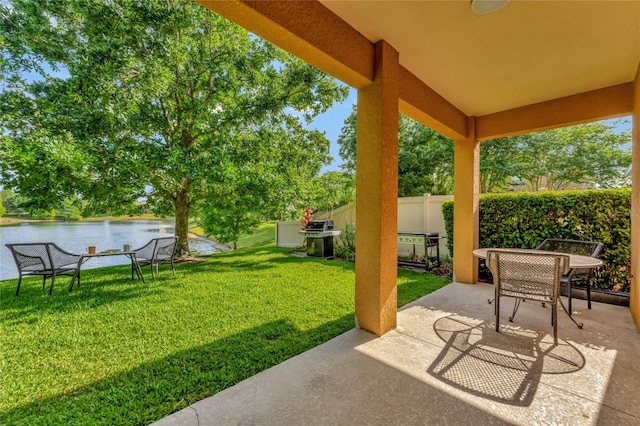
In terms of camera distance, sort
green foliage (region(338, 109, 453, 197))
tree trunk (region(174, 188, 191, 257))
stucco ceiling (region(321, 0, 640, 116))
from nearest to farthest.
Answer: stucco ceiling (region(321, 0, 640, 116)) < tree trunk (region(174, 188, 191, 257)) < green foliage (region(338, 109, 453, 197))

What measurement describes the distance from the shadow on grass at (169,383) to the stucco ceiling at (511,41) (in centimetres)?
309

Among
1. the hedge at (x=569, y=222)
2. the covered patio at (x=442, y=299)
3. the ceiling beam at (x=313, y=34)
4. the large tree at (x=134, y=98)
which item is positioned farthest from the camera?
the large tree at (x=134, y=98)

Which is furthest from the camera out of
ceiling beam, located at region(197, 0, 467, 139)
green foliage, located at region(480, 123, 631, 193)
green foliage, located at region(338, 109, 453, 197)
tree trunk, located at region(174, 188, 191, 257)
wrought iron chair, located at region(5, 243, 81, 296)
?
green foliage, located at region(338, 109, 453, 197)

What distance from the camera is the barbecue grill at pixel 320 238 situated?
7.44m

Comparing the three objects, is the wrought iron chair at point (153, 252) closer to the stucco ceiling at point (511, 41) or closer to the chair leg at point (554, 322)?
the stucco ceiling at point (511, 41)

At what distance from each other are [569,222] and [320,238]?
521 centimetres

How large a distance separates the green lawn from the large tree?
2.21m

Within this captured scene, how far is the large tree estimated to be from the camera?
16.2 ft

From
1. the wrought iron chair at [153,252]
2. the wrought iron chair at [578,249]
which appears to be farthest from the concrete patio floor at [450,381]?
the wrought iron chair at [153,252]

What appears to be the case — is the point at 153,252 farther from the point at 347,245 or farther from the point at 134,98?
the point at 347,245

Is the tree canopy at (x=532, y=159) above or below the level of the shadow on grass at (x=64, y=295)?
above

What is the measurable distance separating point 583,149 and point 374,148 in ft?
37.7

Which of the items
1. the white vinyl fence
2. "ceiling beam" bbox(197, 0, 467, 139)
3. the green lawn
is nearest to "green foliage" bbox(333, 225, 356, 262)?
the white vinyl fence

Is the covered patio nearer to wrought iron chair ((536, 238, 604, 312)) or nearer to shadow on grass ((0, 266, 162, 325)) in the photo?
wrought iron chair ((536, 238, 604, 312))
